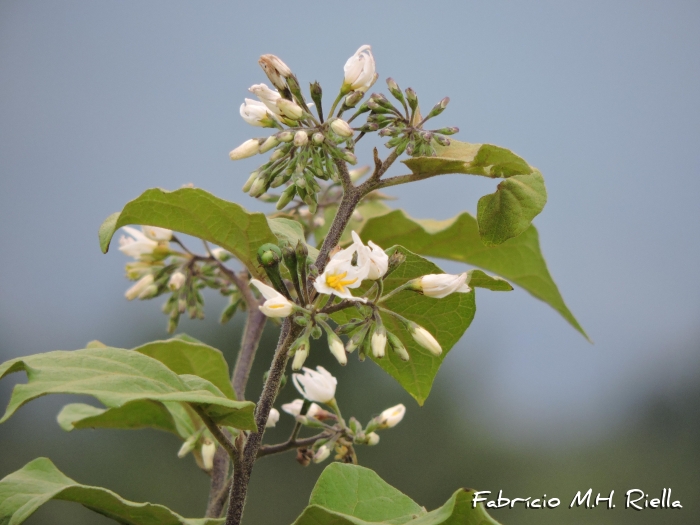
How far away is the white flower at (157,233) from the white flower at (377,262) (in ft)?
2.77

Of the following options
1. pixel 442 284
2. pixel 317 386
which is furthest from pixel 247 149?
pixel 317 386

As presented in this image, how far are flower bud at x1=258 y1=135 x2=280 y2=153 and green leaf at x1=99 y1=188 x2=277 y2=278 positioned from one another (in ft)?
0.45

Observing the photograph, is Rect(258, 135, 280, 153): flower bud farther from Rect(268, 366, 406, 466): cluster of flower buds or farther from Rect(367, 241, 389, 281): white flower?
Rect(268, 366, 406, 466): cluster of flower buds

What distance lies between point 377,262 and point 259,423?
1.10 ft

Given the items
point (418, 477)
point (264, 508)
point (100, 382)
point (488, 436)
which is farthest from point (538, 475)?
point (100, 382)

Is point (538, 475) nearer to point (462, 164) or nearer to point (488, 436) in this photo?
point (488, 436)

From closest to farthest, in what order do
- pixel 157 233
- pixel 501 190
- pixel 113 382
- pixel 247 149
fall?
pixel 113 382, pixel 501 190, pixel 247 149, pixel 157 233

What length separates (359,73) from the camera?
1.40 metres

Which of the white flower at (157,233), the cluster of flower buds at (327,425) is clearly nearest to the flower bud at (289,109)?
the cluster of flower buds at (327,425)

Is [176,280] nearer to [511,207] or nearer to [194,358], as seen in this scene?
[194,358]

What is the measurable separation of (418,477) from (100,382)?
12.2 meters

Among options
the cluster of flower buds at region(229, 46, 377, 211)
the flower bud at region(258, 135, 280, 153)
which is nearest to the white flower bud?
the cluster of flower buds at region(229, 46, 377, 211)

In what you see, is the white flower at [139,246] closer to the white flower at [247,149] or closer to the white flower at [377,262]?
the white flower at [247,149]

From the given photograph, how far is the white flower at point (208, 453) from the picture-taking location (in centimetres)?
164
